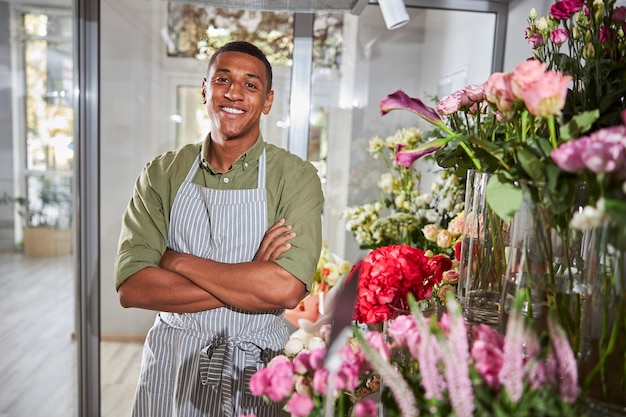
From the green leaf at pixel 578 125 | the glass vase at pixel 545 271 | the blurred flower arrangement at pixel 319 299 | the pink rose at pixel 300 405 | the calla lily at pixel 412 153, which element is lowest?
the blurred flower arrangement at pixel 319 299

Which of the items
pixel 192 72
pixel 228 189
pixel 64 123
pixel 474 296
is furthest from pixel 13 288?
pixel 474 296

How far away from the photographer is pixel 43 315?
2543 mm

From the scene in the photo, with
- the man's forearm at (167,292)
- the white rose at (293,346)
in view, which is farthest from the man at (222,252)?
the white rose at (293,346)

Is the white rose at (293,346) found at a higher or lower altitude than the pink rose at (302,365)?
lower

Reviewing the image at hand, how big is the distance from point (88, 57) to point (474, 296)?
208cm

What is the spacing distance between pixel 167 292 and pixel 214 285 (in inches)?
4.9

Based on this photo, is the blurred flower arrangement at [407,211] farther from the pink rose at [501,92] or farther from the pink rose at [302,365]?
the pink rose at [302,365]

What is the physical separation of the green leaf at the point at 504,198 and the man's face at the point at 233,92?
86cm

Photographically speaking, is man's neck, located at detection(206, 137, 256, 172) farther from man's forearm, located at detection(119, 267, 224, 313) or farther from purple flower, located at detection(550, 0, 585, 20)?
purple flower, located at detection(550, 0, 585, 20)

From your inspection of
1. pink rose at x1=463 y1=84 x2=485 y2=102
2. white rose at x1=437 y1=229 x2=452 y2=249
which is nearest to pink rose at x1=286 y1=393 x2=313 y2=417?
pink rose at x1=463 y1=84 x2=485 y2=102

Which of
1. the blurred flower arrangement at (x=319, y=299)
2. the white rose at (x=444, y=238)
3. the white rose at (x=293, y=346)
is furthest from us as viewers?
the blurred flower arrangement at (x=319, y=299)

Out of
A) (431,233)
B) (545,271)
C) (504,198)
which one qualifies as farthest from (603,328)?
(431,233)

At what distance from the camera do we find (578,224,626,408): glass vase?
720mm

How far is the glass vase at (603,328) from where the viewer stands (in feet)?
2.36
